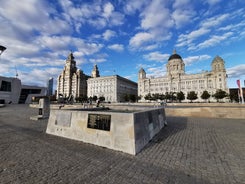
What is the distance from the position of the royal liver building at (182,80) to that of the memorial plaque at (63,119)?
11966 cm

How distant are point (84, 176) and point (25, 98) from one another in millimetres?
101593

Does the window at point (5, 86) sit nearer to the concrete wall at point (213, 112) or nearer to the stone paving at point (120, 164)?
the stone paving at point (120, 164)

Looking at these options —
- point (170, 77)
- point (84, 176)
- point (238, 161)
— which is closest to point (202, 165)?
point (238, 161)

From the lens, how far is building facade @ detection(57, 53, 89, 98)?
14300 cm

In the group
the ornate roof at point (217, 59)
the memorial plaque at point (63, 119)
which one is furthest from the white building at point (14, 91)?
the ornate roof at point (217, 59)

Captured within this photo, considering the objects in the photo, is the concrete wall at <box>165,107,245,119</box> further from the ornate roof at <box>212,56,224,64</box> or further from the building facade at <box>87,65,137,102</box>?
the ornate roof at <box>212,56,224,64</box>

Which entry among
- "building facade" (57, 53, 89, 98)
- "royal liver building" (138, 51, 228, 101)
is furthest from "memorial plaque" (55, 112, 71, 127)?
"building facade" (57, 53, 89, 98)

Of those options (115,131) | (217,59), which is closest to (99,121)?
(115,131)

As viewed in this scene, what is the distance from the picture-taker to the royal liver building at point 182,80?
101m

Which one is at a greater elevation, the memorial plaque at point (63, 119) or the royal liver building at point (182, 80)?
the royal liver building at point (182, 80)

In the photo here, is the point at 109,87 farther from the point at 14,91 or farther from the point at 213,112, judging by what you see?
the point at 213,112

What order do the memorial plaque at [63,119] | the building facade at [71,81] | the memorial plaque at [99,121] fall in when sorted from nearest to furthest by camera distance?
the memorial plaque at [99,121], the memorial plaque at [63,119], the building facade at [71,81]

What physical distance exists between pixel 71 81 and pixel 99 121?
153322 mm

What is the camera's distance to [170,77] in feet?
392
